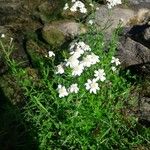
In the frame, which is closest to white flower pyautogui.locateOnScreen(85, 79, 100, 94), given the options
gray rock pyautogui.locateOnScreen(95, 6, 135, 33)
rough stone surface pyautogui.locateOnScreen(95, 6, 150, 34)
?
gray rock pyautogui.locateOnScreen(95, 6, 135, 33)

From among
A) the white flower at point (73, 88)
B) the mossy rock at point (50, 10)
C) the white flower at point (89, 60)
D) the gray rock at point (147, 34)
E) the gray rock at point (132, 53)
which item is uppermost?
the white flower at point (89, 60)

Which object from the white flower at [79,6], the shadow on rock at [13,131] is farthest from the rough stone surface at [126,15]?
the shadow on rock at [13,131]

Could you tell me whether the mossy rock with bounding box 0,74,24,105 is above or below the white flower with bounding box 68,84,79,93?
below

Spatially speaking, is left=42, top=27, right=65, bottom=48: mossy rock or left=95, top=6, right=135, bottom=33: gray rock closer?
left=42, top=27, right=65, bottom=48: mossy rock

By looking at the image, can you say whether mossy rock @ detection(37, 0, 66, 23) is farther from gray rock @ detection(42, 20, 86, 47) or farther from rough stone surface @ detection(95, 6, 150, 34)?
rough stone surface @ detection(95, 6, 150, 34)

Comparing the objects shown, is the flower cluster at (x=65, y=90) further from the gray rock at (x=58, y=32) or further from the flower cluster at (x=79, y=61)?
the gray rock at (x=58, y=32)

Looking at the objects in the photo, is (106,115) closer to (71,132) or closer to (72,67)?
(71,132)
